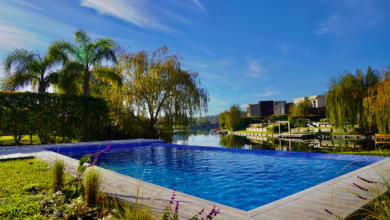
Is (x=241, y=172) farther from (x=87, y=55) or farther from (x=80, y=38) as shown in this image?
(x=80, y=38)

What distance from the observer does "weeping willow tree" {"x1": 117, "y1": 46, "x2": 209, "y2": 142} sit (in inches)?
498

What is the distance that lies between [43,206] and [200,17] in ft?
36.8

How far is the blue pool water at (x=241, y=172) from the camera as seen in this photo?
13.9ft

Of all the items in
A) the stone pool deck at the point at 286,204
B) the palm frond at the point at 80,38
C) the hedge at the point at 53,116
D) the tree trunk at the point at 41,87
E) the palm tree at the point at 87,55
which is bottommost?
the stone pool deck at the point at 286,204

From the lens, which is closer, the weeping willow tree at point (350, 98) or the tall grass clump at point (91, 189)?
the tall grass clump at point (91, 189)

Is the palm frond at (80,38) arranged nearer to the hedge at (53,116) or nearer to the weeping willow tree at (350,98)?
the hedge at (53,116)

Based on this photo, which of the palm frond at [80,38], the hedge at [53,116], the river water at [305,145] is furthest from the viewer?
the palm frond at [80,38]

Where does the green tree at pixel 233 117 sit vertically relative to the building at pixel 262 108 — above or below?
below

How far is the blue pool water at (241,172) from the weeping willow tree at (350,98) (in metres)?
10.8

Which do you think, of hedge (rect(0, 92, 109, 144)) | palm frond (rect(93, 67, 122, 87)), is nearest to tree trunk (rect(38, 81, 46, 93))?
hedge (rect(0, 92, 109, 144))

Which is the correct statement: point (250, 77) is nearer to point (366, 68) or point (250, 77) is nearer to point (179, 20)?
point (366, 68)

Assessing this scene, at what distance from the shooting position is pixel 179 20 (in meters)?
11.7

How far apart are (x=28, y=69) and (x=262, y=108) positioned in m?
48.4

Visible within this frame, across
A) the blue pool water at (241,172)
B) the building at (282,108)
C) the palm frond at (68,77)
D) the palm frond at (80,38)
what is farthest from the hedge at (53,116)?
the building at (282,108)
